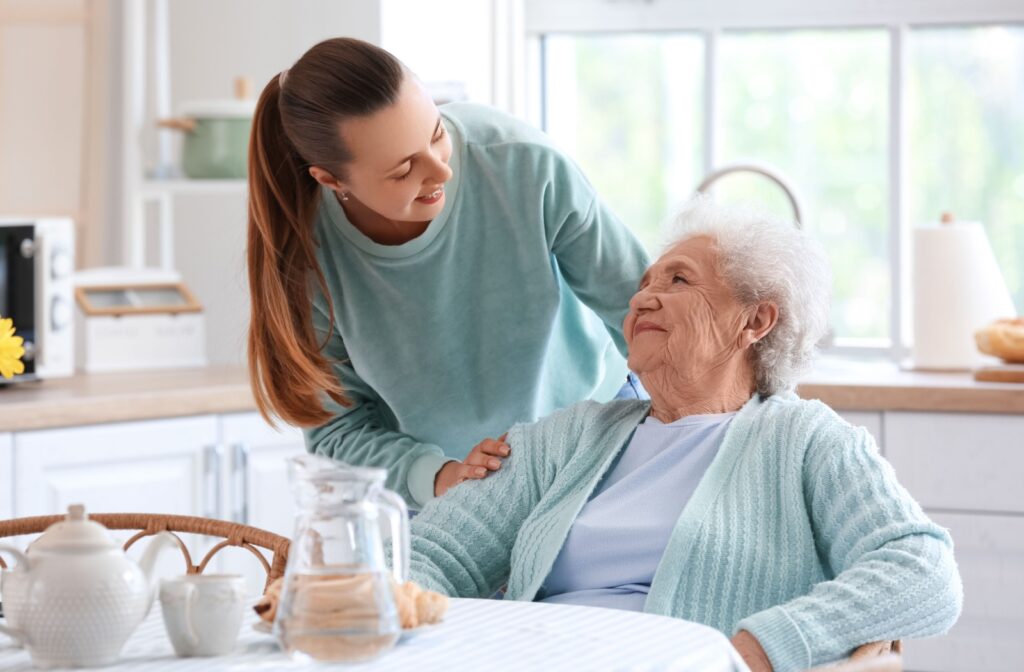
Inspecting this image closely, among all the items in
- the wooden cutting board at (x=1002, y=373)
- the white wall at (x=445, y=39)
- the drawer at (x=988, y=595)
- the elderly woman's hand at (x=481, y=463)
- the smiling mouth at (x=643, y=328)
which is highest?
the white wall at (x=445, y=39)

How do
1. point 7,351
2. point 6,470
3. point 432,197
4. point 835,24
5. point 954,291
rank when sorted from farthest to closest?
point 835,24, point 954,291, point 6,470, point 432,197, point 7,351

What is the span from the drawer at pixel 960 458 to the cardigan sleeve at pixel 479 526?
110cm

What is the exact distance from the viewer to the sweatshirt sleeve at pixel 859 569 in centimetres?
147

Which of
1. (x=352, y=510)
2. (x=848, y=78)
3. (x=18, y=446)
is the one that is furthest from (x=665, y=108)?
(x=352, y=510)

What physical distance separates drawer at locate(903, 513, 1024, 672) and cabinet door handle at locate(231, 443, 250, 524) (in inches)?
52.8

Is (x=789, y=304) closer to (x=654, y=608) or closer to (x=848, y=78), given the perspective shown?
(x=654, y=608)

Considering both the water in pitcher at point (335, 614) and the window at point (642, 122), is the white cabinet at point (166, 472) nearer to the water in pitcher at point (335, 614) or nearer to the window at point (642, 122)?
the window at point (642, 122)

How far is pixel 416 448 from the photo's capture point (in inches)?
79.6

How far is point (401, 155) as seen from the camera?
5.49 feet

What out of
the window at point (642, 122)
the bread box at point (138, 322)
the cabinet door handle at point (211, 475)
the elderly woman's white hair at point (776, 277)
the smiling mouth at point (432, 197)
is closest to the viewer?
the smiling mouth at point (432, 197)

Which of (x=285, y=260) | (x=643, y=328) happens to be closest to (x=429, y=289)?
(x=285, y=260)

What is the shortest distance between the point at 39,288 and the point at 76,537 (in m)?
1.90

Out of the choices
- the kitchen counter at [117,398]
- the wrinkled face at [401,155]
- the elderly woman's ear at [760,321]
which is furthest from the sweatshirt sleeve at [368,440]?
the kitchen counter at [117,398]

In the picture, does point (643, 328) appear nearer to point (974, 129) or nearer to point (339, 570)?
point (339, 570)
